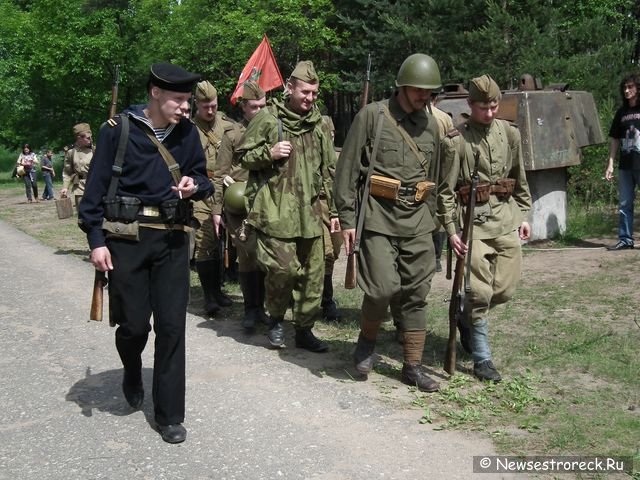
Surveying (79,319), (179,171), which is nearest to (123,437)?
(179,171)

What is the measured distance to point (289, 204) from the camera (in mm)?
6457

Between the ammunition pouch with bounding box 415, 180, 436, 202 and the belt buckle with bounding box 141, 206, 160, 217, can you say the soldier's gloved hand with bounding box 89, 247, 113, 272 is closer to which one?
the belt buckle with bounding box 141, 206, 160, 217

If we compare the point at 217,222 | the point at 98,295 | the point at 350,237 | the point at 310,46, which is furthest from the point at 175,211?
the point at 310,46

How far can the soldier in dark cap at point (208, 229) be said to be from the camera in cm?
807

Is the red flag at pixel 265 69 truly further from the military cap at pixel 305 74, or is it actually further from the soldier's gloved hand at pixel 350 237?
the soldier's gloved hand at pixel 350 237

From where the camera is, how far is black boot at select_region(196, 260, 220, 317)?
7.98m

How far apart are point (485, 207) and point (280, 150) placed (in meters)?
1.57

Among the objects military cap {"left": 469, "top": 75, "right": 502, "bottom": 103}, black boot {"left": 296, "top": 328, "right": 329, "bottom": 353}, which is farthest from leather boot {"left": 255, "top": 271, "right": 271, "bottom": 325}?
military cap {"left": 469, "top": 75, "right": 502, "bottom": 103}

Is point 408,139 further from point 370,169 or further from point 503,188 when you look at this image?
point 503,188

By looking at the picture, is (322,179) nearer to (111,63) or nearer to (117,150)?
(117,150)

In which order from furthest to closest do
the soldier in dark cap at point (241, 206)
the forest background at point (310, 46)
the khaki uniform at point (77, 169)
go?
the forest background at point (310, 46) < the khaki uniform at point (77, 169) < the soldier in dark cap at point (241, 206)

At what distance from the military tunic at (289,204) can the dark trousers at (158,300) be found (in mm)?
1610

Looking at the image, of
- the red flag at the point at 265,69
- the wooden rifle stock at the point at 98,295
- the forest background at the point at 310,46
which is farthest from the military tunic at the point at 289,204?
the forest background at the point at 310,46

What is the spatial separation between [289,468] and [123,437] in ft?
3.57
